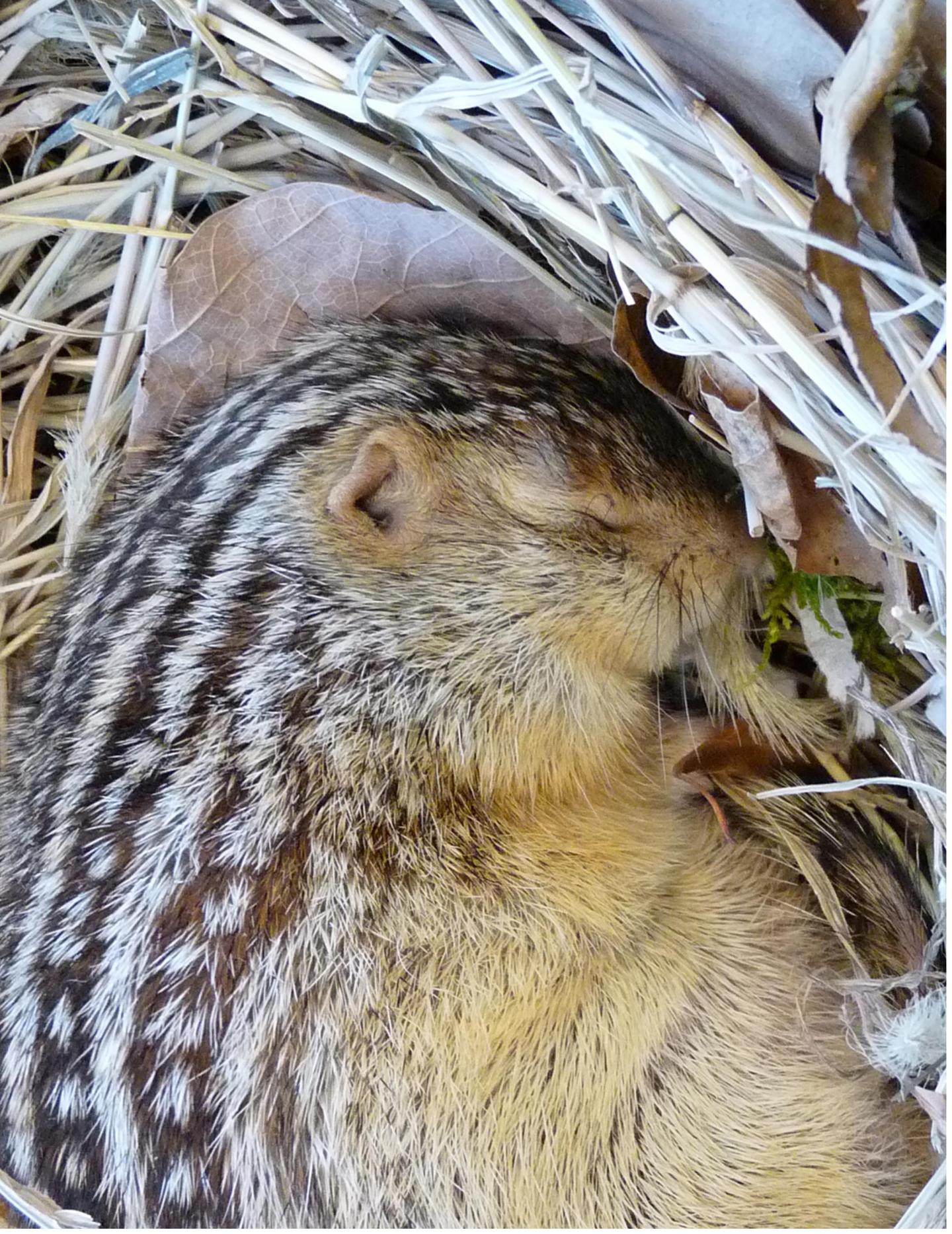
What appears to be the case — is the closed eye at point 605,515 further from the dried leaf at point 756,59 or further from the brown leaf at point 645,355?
the dried leaf at point 756,59

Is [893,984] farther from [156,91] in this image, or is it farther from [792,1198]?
[156,91]

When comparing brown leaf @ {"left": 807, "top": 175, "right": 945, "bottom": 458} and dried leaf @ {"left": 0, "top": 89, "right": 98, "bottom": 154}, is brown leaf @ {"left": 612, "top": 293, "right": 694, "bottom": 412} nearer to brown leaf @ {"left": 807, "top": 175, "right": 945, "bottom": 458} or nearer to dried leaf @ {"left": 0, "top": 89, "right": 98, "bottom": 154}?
brown leaf @ {"left": 807, "top": 175, "right": 945, "bottom": 458}

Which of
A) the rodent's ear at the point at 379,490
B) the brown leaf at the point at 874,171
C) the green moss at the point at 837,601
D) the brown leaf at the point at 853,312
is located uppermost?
A: the brown leaf at the point at 874,171

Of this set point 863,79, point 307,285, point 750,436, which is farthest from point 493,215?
point 863,79

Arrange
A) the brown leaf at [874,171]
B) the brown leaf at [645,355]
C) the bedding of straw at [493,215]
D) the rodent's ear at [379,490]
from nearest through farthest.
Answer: the brown leaf at [874,171]
the bedding of straw at [493,215]
the brown leaf at [645,355]
the rodent's ear at [379,490]

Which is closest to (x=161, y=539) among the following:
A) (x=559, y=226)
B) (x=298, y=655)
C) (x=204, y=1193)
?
(x=298, y=655)

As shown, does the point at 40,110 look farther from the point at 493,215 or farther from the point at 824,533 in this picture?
the point at 824,533

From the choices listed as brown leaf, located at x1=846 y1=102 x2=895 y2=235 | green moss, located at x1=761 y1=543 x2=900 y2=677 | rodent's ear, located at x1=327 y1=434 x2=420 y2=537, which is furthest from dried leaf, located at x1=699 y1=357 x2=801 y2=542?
rodent's ear, located at x1=327 y1=434 x2=420 y2=537

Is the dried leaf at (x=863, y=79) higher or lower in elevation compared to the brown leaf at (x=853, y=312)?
higher

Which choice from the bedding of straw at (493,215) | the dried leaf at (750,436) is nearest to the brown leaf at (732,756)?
the bedding of straw at (493,215)
